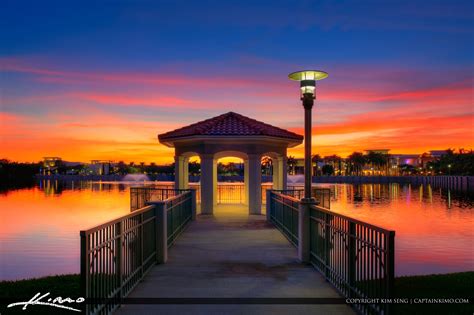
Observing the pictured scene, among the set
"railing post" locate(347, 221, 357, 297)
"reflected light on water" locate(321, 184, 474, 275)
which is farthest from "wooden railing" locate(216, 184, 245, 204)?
"railing post" locate(347, 221, 357, 297)

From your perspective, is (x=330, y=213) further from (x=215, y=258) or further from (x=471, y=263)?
(x=471, y=263)

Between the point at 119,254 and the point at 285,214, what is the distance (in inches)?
302

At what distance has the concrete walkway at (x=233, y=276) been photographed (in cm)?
673

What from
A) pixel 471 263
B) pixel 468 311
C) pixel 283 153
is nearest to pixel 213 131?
pixel 283 153

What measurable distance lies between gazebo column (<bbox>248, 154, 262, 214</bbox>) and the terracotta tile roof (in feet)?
3.78

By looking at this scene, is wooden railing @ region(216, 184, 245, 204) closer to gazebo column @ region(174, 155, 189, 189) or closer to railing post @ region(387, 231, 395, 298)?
gazebo column @ region(174, 155, 189, 189)

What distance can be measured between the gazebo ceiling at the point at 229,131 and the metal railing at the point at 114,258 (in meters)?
10.8

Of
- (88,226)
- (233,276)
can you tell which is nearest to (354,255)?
(233,276)

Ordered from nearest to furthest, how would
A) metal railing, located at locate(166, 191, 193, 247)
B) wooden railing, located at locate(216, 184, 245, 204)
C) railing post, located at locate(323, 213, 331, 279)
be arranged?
railing post, located at locate(323, 213, 331, 279) < metal railing, located at locate(166, 191, 193, 247) < wooden railing, located at locate(216, 184, 245, 204)

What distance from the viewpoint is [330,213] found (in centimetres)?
823

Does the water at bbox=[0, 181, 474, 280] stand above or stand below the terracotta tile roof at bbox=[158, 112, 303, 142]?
below

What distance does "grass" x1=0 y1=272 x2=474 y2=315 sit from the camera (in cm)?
873

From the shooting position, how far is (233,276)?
875 centimetres

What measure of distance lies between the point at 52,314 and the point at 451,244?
21904mm
